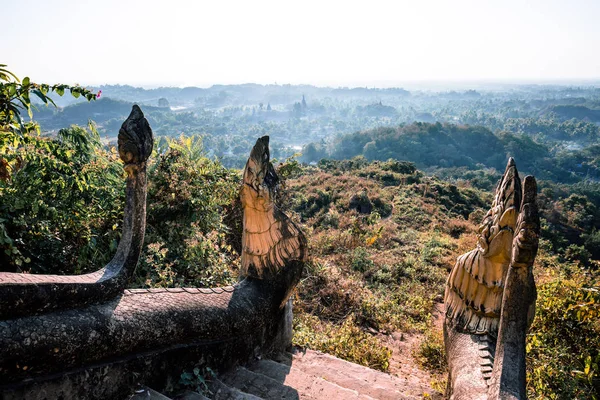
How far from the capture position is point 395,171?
24047 millimetres

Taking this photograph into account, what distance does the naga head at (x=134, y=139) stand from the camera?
7.84ft

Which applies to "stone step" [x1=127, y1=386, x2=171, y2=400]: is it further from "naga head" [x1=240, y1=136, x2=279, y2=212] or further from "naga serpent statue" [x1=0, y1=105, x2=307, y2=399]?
"naga head" [x1=240, y1=136, x2=279, y2=212]

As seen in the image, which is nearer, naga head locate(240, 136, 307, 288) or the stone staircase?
the stone staircase

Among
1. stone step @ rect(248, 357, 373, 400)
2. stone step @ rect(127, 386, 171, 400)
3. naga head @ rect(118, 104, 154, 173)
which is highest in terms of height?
naga head @ rect(118, 104, 154, 173)

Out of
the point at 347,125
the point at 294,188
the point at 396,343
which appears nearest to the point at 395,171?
the point at 294,188

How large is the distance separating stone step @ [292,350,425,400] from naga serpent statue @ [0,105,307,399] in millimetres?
349

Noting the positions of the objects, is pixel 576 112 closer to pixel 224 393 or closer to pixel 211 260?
pixel 211 260

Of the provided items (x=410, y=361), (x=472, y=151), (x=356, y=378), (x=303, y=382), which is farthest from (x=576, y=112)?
(x=303, y=382)

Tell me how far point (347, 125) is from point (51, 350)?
111m

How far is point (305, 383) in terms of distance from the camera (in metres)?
3.04

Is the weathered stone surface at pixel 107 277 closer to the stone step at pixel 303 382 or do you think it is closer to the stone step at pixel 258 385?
the stone step at pixel 258 385

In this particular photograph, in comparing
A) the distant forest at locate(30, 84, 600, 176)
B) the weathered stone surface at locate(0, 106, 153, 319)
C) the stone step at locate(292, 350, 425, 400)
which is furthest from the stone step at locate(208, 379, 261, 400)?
the distant forest at locate(30, 84, 600, 176)

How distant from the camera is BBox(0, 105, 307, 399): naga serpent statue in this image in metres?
1.94

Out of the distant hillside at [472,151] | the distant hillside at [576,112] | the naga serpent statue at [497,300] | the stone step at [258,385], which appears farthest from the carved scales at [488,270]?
the distant hillside at [576,112]
